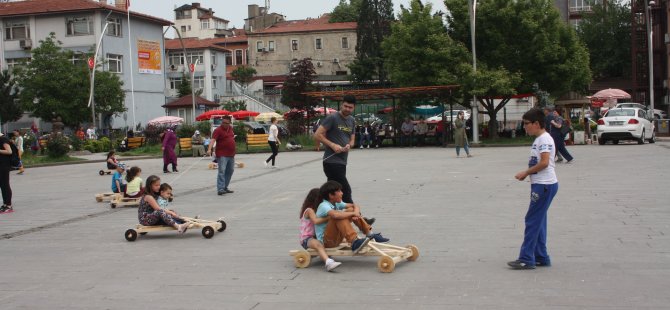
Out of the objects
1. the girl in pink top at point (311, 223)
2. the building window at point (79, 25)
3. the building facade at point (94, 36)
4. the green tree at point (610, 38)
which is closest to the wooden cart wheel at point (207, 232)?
the girl in pink top at point (311, 223)

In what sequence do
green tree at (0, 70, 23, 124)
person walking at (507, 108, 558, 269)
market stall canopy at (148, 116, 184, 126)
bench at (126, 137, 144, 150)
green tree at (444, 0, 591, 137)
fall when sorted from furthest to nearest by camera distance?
green tree at (0, 70, 23, 124), market stall canopy at (148, 116, 184, 126), bench at (126, 137, 144, 150), green tree at (444, 0, 591, 137), person walking at (507, 108, 558, 269)

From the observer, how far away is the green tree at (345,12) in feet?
337

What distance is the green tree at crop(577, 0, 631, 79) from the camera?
64.6m

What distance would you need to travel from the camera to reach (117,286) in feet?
22.5

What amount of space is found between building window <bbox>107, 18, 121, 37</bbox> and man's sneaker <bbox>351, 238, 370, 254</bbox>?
52.9 m

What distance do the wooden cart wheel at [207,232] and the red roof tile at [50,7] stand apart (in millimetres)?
49237

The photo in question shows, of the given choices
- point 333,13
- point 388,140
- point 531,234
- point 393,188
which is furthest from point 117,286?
point 333,13

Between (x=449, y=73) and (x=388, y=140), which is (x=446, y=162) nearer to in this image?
(x=449, y=73)

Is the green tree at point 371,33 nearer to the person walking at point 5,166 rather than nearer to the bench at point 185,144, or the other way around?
the bench at point 185,144

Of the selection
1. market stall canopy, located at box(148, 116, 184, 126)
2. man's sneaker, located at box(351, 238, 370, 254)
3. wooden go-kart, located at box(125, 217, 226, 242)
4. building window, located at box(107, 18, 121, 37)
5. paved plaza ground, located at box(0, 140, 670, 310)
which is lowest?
paved plaza ground, located at box(0, 140, 670, 310)

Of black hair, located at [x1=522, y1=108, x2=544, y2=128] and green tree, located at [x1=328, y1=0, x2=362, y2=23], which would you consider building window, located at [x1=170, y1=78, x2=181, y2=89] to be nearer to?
green tree, located at [x1=328, y1=0, x2=362, y2=23]

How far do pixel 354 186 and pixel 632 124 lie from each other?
1752 centimetres

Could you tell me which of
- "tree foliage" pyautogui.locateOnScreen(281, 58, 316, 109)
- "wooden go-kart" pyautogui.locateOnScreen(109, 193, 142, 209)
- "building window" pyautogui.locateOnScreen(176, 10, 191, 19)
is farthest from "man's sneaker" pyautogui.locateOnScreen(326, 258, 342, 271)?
"building window" pyautogui.locateOnScreen(176, 10, 191, 19)

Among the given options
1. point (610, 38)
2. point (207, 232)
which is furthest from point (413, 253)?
point (610, 38)
